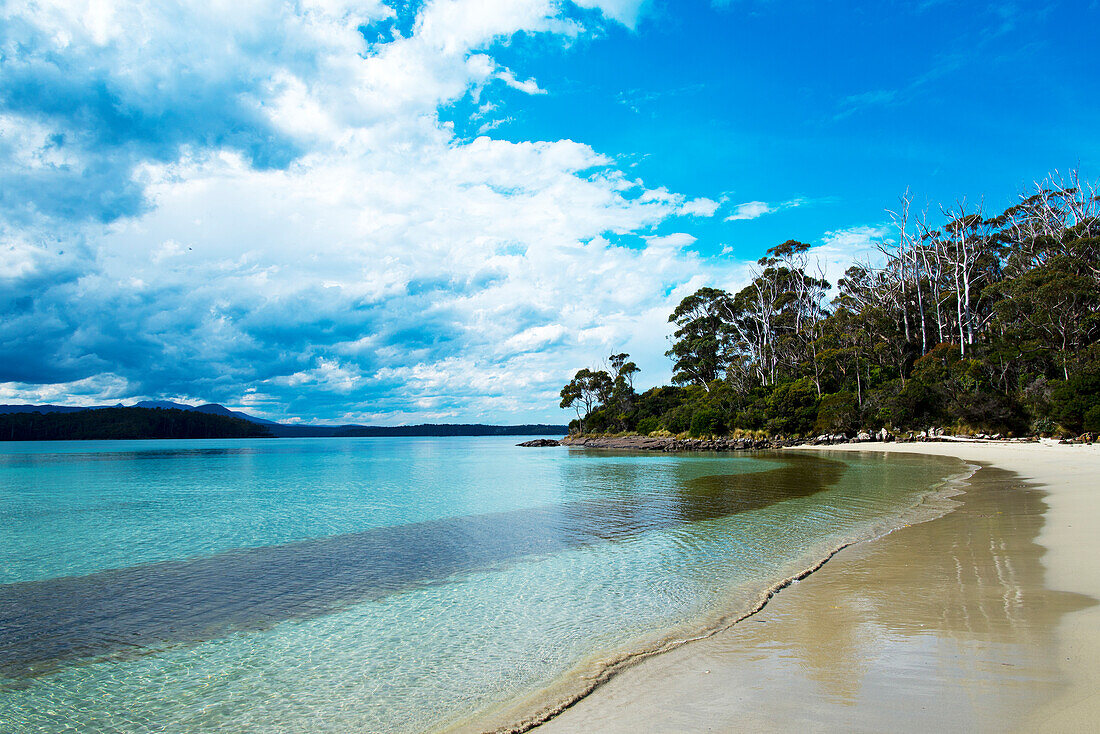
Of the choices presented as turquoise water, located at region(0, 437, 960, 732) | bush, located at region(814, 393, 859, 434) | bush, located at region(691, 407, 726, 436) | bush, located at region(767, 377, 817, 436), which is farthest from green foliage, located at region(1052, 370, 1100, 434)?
bush, located at region(691, 407, 726, 436)

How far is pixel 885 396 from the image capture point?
47938 mm

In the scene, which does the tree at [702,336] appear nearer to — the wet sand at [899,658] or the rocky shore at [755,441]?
the rocky shore at [755,441]

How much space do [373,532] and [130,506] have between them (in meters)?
12.1

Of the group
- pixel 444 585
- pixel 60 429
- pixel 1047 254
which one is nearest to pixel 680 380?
pixel 1047 254

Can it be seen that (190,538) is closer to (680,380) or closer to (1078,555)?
(1078,555)

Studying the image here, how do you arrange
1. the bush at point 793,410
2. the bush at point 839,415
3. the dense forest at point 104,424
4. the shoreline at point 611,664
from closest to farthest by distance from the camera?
the shoreline at point 611,664 < the bush at point 839,415 < the bush at point 793,410 < the dense forest at point 104,424

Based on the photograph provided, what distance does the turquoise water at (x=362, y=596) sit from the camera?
4.96m

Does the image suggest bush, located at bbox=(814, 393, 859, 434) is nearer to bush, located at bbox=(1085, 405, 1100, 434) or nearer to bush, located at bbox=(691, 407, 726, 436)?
bush, located at bbox=(691, 407, 726, 436)

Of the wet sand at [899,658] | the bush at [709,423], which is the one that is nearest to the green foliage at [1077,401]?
the wet sand at [899,658]

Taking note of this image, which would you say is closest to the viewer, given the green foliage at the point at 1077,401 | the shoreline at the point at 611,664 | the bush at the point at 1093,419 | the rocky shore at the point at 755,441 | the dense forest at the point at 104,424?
the shoreline at the point at 611,664

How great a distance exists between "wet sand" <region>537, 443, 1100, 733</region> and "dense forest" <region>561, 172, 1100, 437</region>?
31.4 meters

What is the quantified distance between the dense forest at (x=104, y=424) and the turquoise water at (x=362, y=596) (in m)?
152

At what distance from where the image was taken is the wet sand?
3.78 metres

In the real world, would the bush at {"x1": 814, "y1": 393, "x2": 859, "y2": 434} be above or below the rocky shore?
above
